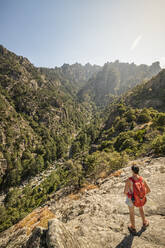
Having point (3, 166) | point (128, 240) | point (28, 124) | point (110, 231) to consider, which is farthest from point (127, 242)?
point (28, 124)

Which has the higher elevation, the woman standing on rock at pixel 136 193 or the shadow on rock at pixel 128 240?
the woman standing on rock at pixel 136 193

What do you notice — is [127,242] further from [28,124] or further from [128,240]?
[28,124]

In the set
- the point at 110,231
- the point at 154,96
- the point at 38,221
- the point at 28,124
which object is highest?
the point at 154,96

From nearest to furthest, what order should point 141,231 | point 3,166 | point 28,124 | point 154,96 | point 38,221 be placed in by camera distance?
point 141,231 < point 38,221 < point 154,96 < point 3,166 < point 28,124

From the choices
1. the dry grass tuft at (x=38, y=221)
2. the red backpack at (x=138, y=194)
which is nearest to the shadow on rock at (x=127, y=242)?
the red backpack at (x=138, y=194)

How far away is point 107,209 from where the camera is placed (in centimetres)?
844

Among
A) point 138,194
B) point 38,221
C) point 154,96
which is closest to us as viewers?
→ point 138,194

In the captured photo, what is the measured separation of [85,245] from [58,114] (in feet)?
514

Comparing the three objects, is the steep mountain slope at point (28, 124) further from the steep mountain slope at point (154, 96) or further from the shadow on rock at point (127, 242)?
the shadow on rock at point (127, 242)

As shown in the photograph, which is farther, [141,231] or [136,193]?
[141,231]

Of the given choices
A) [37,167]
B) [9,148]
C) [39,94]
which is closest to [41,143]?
[9,148]

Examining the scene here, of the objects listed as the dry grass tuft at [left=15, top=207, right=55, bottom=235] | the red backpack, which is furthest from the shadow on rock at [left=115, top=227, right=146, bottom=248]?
the dry grass tuft at [left=15, top=207, right=55, bottom=235]

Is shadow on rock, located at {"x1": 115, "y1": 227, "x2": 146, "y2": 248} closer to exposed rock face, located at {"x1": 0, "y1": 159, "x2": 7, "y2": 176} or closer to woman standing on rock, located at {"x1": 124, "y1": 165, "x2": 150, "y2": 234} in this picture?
woman standing on rock, located at {"x1": 124, "y1": 165, "x2": 150, "y2": 234}

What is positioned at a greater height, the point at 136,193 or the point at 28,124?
the point at 28,124
